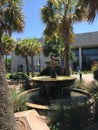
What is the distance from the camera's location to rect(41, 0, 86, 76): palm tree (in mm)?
20766

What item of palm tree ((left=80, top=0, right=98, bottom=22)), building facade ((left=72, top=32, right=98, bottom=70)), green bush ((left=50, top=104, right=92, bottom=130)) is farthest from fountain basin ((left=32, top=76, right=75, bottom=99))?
building facade ((left=72, top=32, right=98, bottom=70))

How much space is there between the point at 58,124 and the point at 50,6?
51.0 ft

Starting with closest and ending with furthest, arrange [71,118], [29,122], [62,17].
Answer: [29,122]
[71,118]
[62,17]

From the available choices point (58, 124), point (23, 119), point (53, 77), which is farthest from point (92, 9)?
point (23, 119)

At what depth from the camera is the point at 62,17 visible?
2122 centimetres

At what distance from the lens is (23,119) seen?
5.84m

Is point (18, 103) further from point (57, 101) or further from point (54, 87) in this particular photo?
point (54, 87)

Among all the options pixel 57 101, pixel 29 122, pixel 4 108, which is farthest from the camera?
pixel 57 101

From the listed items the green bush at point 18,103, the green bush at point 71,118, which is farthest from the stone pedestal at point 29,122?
the green bush at point 18,103

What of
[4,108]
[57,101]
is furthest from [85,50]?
[4,108]

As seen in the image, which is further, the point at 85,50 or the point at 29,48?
the point at 85,50

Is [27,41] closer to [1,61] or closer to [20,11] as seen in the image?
[20,11]

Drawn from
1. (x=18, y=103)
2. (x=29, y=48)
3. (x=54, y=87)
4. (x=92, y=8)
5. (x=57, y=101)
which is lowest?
(x=57, y=101)

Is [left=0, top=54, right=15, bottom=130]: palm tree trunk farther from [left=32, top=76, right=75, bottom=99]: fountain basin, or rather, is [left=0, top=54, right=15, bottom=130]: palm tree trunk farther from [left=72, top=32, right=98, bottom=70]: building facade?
[left=72, top=32, right=98, bottom=70]: building facade
